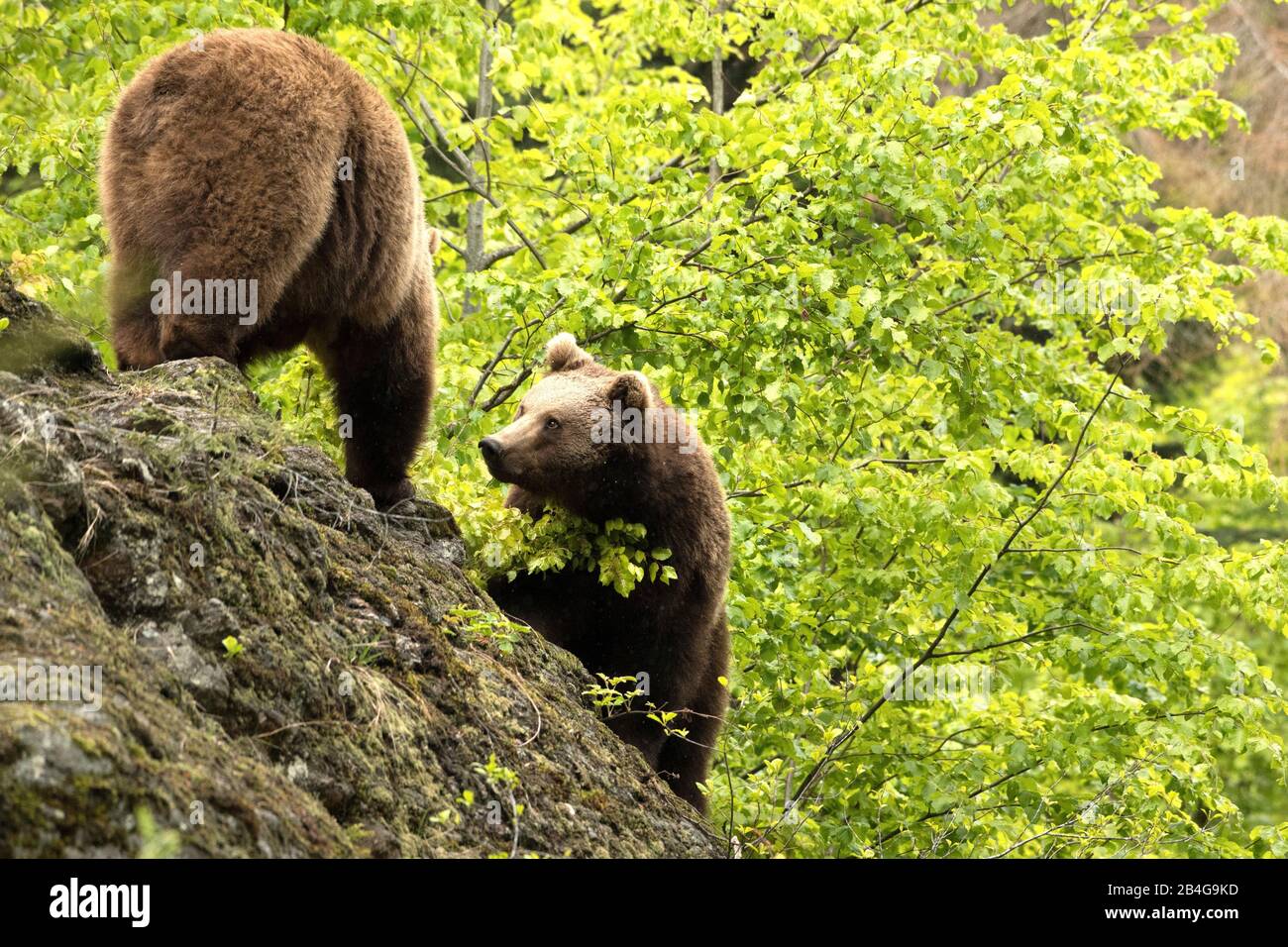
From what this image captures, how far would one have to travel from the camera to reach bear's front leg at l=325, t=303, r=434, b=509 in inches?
243

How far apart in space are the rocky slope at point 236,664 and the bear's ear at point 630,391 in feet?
6.29

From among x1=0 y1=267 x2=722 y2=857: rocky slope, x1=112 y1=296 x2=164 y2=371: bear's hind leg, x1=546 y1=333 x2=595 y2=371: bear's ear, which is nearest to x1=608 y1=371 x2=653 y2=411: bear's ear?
x1=546 y1=333 x2=595 y2=371: bear's ear

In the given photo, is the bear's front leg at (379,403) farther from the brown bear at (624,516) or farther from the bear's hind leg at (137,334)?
the bear's hind leg at (137,334)

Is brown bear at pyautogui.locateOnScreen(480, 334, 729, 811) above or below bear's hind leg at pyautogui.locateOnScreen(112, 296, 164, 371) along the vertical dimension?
below

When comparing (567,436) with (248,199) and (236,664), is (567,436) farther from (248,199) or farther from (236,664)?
(236,664)

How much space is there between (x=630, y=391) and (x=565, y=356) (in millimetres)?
548

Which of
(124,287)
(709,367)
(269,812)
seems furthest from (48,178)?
(269,812)

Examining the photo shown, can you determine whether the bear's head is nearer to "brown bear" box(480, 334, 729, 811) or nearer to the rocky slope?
"brown bear" box(480, 334, 729, 811)

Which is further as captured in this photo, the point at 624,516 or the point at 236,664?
the point at 624,516

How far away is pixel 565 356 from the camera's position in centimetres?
704

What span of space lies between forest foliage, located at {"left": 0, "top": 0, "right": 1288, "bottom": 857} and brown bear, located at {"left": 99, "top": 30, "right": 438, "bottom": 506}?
42.9 inches

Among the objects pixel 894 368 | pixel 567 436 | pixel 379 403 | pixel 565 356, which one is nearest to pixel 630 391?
pixel 567 436

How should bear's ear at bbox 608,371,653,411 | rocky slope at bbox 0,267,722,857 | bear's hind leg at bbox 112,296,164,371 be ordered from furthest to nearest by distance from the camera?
bear's ear at bbox 608,371,653,411, bear's hind leg at bbox 112,296,164,371, rocky slope at bbox 0,267,722,857

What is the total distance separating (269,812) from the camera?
9.08 feet
